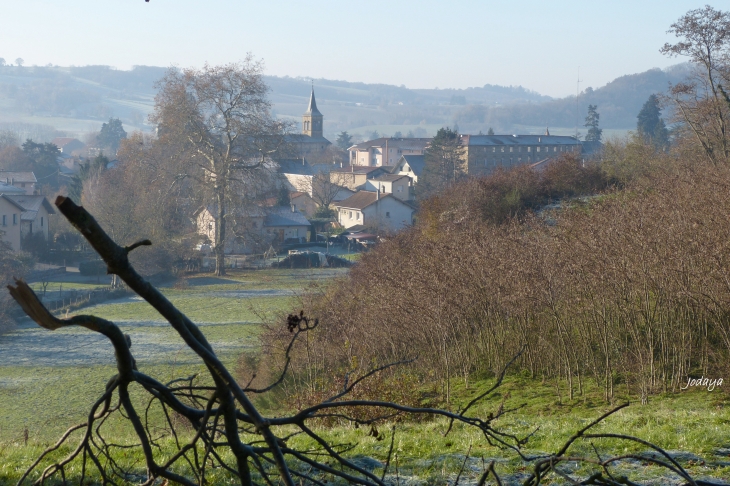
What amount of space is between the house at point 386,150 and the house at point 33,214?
199 ft

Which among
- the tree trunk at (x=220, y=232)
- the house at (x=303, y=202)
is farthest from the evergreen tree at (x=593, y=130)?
the tree trunk at (x=220, y=232)

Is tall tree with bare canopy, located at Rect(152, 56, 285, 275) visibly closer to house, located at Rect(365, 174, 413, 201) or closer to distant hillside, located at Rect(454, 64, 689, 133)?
house, located at Rect(365, 174, 413, 201)

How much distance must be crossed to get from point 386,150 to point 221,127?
2494 inches

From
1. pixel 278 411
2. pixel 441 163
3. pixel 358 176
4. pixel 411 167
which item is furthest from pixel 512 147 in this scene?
pixel 278 411

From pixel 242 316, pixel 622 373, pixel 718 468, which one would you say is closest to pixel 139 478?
pixel 718 468

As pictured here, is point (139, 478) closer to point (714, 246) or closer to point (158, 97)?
point (714, 246)

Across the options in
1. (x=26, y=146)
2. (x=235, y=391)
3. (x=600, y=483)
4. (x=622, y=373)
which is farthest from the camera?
(x=26, y=146)

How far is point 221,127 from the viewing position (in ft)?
129

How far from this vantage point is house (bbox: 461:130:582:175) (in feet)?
236

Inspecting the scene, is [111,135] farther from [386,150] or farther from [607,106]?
[607,106]

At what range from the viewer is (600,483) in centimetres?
138

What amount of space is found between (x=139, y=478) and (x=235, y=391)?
4265 mm

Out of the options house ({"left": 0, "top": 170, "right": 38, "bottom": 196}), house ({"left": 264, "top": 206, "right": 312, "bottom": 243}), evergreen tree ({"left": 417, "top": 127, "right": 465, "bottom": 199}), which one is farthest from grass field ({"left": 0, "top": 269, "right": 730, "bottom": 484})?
house ({"left": 0, "top": 170, "right": 38, "bottom": 196})

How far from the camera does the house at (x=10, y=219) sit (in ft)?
120
